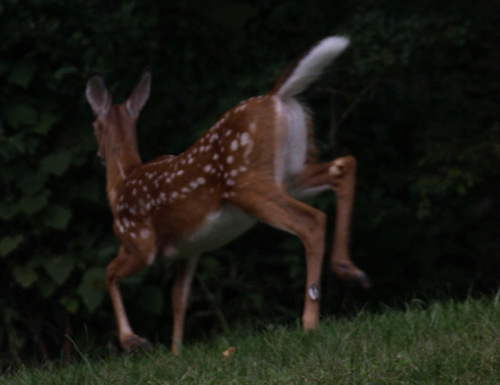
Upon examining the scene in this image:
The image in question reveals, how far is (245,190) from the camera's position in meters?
4.48

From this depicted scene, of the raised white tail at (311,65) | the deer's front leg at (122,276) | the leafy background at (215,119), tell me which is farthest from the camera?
the leafy background at (215,119)

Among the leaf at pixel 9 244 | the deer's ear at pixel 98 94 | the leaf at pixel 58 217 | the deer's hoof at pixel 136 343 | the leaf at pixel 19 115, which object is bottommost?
the deer's hoof at pixel 136 343

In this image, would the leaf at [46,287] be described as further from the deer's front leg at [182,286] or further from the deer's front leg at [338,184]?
the deer's front leg at [338,184]

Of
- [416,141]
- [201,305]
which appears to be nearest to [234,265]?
[201,305]

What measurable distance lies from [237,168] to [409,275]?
3.52 metres

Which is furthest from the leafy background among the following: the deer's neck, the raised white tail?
the raised white tail

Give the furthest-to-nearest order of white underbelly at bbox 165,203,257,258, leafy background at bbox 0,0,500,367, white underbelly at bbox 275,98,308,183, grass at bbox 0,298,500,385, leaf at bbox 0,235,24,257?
leafy background at bbox 0,0,500,367 → leaf at bbox 0,235,24,257 → white underbelly at bbox 165,203,257,258 → white underbelly at bbox 275,98,308,183 → grass at bbox 0,298,500,385

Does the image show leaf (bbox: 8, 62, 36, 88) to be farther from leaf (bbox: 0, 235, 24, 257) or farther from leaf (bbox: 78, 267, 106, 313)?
leaf (bbox: 78, 267, 106, 313)

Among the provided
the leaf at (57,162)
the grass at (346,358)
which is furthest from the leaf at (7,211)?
the grass at (346,358)

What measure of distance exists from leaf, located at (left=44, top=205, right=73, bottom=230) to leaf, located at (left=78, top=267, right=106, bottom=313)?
1.30 ft

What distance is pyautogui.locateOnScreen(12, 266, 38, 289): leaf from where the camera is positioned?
6266mm

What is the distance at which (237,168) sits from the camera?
4539 mm

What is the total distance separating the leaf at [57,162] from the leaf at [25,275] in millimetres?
749

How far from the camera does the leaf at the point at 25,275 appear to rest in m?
6.27
